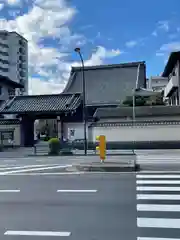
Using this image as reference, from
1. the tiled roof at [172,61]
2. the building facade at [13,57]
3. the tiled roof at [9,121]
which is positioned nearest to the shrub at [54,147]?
the tiled roof at [9,121]

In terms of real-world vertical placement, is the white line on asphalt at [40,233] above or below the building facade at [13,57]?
below

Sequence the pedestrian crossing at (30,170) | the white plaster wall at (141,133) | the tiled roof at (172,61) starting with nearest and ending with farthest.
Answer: the pedestrian crossing at (30,170) < the white plaster wall at (141,133) < the tiled roof at (172,61)

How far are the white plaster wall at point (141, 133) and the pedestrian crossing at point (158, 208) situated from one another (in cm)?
1828

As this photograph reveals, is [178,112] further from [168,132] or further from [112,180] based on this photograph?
[112,180]

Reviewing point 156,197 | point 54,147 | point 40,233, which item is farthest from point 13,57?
point 40,233

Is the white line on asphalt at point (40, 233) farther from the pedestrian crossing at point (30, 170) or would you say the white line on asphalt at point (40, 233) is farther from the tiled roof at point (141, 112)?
the tiled roof at point (141, 112)

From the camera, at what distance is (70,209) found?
6.87 metres

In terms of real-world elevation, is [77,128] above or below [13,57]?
below

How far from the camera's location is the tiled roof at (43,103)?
32.6 meters

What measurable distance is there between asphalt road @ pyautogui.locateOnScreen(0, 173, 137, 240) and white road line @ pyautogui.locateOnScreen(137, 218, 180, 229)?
0.69 ft

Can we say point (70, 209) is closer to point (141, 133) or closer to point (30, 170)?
point (30, 170)

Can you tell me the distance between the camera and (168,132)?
94.6ft

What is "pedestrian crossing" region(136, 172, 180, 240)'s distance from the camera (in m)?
5.23

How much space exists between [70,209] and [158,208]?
1945 mm
